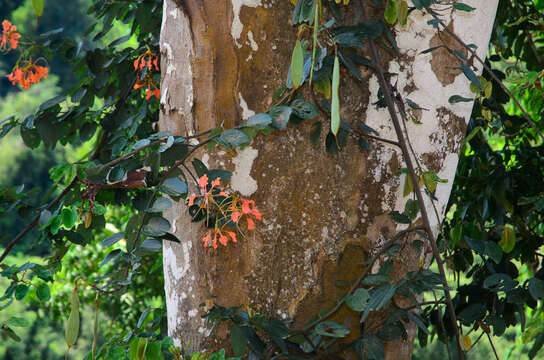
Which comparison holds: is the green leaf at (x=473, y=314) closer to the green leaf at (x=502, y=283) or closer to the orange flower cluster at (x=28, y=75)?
the green leaf at (x=502, y=283)

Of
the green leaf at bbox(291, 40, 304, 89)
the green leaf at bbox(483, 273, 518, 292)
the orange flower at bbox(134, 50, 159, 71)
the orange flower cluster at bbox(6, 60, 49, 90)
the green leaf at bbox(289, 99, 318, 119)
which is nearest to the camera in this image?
the green leaf at bbox(291, 40, 304, 89)

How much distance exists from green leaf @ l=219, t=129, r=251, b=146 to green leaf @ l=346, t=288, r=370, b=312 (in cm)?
22

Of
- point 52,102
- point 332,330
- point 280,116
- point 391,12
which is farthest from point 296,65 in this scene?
point 52,102

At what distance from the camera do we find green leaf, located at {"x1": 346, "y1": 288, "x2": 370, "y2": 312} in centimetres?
64

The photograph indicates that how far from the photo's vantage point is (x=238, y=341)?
639mm

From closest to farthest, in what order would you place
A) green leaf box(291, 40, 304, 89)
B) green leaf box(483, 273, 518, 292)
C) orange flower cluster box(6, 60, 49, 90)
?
green leaf box(291, 40, 304, 89) → green leaf box(483, 273, 518, 292) → orange flower cluster box(6, 60, 49, 90)

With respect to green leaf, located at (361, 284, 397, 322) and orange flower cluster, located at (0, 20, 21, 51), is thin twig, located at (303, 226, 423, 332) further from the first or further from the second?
orange flower cluster, located at (0, 20, 21, 51)

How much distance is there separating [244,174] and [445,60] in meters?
0.30

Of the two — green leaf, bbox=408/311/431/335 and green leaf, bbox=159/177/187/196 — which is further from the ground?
green leaf, bbox=159/177/187/196

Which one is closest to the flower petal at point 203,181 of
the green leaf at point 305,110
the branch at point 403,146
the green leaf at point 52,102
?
the green leaf at point 305,110

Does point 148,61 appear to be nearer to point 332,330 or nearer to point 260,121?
point 260,121

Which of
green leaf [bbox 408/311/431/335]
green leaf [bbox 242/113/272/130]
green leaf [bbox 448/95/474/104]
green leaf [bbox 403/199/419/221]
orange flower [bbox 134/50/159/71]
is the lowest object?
green leaf [bbox 408/311/431/335]

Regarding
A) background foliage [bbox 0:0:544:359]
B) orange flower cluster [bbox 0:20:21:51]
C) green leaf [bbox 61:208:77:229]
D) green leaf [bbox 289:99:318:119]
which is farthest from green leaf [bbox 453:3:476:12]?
orange flower cluster [bbox 0:20:21:51]

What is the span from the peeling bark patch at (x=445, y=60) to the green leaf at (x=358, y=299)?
30 centimetres
